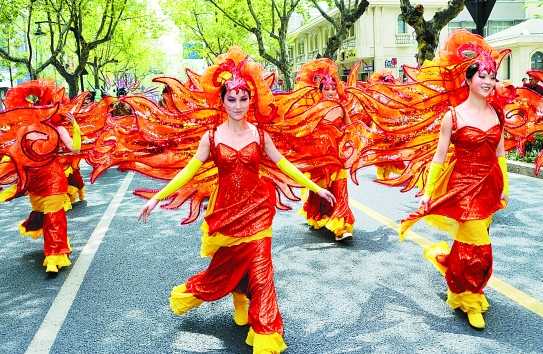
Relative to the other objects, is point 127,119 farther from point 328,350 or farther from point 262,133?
point 328,350

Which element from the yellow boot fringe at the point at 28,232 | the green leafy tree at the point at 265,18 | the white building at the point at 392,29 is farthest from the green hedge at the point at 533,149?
the white building at the point at 392,29

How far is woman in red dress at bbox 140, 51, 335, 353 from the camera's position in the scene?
3.86 m

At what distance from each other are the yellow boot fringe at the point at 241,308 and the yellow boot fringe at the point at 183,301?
0.27 metres

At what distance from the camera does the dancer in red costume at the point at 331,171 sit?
6332 mm

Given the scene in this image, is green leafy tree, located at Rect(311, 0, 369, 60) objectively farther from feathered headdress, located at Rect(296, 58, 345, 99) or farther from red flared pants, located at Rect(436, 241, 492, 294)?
red flared pants, located at Rect(436, 241, 492, 294)

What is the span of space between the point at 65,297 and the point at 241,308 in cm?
182

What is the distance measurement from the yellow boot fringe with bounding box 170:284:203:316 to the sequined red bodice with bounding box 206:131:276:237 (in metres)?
0.57

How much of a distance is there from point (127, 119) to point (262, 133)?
1435 millimetres

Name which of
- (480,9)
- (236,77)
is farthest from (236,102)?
(480,9)

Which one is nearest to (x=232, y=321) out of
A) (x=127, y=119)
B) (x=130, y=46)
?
(x=127, y=119)

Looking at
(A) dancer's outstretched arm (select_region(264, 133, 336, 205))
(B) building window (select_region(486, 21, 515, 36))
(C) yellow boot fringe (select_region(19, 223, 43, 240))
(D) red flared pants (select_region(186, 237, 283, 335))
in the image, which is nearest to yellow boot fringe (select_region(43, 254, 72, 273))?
(C) yellow boot fringe (select_region(19, 223, 43, 240))

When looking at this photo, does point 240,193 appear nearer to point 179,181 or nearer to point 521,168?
point 179,181

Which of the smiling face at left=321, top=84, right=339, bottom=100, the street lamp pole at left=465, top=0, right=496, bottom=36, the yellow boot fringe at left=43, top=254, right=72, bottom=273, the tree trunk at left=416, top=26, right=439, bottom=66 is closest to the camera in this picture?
the yellow boot fringe at left=43, top=254, right=72, bottom=273

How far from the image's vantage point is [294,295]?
5094 millimetres
